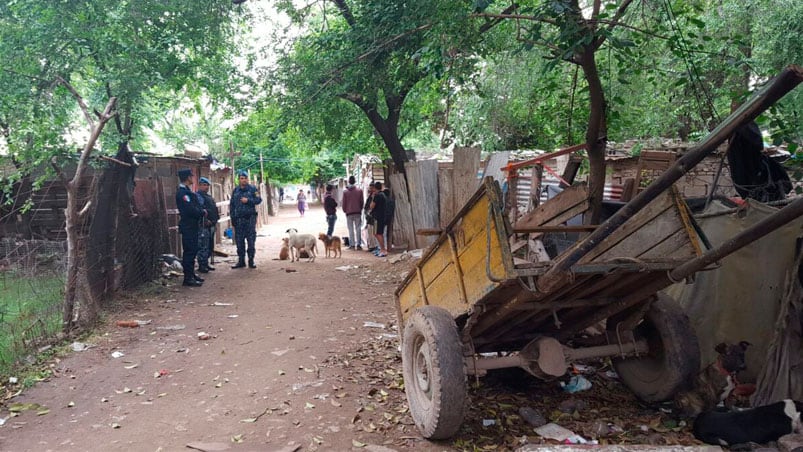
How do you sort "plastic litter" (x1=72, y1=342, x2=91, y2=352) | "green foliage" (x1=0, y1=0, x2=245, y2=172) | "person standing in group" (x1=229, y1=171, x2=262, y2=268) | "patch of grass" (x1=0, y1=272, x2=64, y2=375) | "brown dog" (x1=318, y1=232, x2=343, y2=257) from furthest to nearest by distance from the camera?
1. "brown dog" (x1=318, y1=232, x2=343, y2=257)
2. "person standing in group" (x1=229, y1=171, x2=262, y2=268)
3. "green foliage" (x1=0, y1=0, x2=245, y2=172)
4. "plastic litter" (x1=72, y1=342, x2=91, y2=352)
5. "patch of grass" (x1=0, y1=272, x2=64, y2=375)

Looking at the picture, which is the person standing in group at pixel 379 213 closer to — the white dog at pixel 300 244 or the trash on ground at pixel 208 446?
the white dog at pixel 300 244

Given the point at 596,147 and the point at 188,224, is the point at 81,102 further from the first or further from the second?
the point at 596,147

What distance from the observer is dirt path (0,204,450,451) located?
393 cm

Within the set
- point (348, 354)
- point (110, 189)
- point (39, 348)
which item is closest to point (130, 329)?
point (39, 348)

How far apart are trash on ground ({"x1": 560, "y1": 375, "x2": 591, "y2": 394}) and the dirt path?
1.45 m

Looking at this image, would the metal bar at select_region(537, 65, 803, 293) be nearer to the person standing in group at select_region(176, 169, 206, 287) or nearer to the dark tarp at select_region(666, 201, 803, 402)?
the dark tarp at select_region(666, 201, 803, 402)

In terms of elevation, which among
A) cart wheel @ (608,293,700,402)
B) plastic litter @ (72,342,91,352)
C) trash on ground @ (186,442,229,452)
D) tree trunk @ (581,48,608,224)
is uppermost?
tree trunk @ (581,48,608,224)

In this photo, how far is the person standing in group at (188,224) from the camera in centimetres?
938

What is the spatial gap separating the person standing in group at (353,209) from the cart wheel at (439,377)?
34.4ft

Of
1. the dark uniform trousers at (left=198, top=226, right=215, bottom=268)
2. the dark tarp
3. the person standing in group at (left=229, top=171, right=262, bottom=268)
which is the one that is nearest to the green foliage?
the dark uniform trousers at (left=198, top=226, right=215, bottom=268)

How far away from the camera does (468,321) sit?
12.0ft

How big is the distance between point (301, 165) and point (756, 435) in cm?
3325

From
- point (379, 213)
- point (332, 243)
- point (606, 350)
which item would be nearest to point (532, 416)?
point (606, 350)

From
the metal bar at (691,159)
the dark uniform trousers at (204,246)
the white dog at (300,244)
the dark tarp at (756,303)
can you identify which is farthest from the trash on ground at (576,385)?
the white dog at (300,244)
